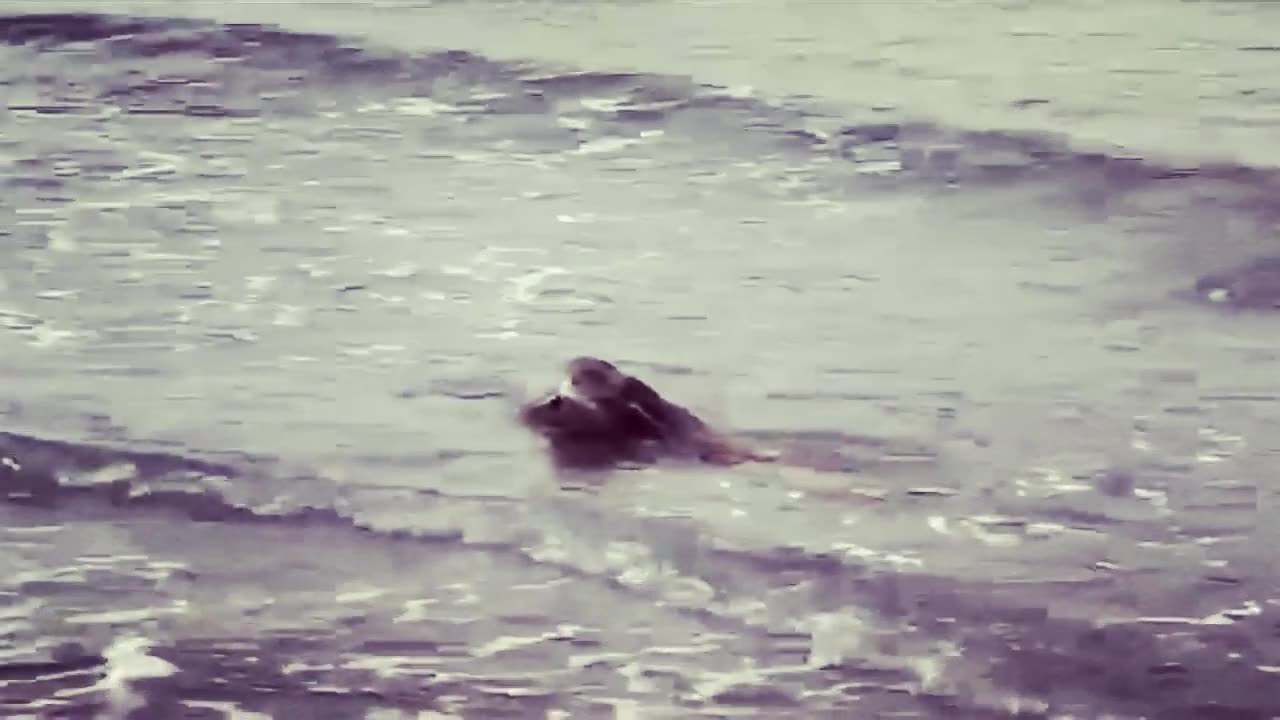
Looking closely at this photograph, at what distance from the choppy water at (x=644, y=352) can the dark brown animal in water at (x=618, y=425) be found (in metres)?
0.01

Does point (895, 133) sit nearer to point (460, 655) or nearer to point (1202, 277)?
point (1202, 277)

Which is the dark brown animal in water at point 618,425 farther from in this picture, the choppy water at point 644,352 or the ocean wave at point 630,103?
the ocean wave at point 630,103

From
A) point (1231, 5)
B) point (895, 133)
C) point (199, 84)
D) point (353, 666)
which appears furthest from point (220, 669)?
point (1231, 5)

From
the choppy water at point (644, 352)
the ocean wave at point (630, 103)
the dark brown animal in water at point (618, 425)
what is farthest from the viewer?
the ocean wave at point (630, 103)

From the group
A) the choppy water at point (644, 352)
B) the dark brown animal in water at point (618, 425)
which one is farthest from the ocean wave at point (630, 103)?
the dark brown animal in water at point (618, 425)

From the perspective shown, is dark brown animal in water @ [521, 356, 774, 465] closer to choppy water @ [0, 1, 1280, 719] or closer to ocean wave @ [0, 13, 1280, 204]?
choppy water @ [0, 1, 1280, 719]

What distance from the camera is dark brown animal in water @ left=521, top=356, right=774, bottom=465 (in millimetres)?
959

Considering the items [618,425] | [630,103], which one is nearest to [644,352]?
[618,425]

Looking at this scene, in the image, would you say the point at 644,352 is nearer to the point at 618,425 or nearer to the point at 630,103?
the point at 618,425

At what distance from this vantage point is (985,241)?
3.50 feet

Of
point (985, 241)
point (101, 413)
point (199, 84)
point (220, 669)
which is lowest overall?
point (220, 669)

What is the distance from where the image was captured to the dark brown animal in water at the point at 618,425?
3.15 ft

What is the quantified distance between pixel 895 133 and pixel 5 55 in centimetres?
66

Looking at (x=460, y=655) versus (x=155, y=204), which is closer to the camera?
→ (x=460, y=655)
